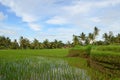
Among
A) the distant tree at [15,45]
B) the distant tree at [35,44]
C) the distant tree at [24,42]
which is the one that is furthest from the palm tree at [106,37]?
the distant tree at [15,45]

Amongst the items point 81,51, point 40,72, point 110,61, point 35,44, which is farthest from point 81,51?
point 35,44

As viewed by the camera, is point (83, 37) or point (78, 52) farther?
point (83, 37)

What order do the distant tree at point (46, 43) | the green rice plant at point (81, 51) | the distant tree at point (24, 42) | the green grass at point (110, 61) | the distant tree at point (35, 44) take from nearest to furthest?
the green grass at point (110, 61) → the green rice plant at point (81, 51) → the distant tree at point (24, 42) → the distant tree at point (35, 44) → the distant tree at point (46, 43)

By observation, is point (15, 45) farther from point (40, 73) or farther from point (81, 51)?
point (40, 73)

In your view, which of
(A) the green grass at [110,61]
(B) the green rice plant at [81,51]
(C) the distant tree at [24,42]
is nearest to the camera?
(A) the green grass at [110,61]

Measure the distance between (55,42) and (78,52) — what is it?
76403 mm

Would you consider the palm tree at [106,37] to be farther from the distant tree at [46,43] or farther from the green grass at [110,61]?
the green grass at [110,61]

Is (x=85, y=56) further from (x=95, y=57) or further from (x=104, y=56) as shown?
(x=104, y=56)

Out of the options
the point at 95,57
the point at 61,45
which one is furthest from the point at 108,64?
the point at 61,45

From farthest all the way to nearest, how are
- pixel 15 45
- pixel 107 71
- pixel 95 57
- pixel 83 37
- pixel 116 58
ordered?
1. pixel 15 45
2. pixel 83 37
3. pixel 95 57
4. pixel 107 71
5. pixel 116 58

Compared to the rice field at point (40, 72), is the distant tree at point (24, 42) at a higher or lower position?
higher

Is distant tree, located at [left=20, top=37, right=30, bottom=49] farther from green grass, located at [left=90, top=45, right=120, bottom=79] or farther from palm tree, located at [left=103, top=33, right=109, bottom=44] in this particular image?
green grass, located at [left=90, top=45, right=120, bottom=79]

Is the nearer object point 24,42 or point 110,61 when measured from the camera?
point 110,61

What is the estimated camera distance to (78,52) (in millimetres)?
37250
